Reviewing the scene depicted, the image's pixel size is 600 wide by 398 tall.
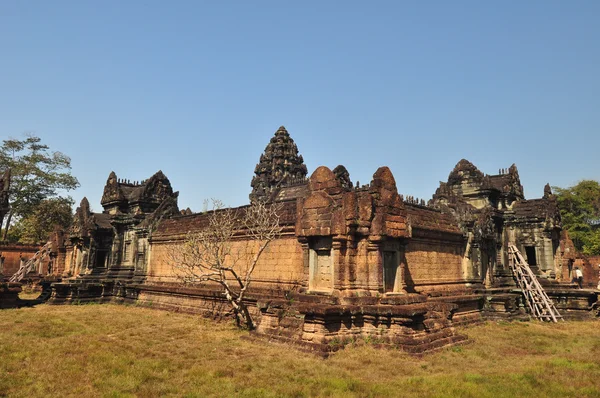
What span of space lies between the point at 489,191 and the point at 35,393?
74.5ft

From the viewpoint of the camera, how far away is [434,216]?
59.2 ft

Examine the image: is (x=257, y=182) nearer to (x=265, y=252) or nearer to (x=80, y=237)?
(x=80, y=237)

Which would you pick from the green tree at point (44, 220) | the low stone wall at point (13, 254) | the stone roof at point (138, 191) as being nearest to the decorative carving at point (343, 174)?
the stone roof at point (138, 191)

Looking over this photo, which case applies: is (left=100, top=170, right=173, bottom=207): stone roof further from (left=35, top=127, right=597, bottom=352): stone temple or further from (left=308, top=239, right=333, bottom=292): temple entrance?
(left=308, top=239, right=333, bottom=292): temple entrance

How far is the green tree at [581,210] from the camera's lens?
53.3 m

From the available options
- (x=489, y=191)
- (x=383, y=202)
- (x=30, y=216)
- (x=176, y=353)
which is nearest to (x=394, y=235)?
(x=383, y=202)

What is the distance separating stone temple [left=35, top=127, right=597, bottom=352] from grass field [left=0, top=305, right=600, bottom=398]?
1.00 metres

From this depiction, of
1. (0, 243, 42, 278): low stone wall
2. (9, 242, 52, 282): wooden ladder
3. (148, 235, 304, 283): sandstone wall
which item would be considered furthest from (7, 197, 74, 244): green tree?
(148, 235, 304, 283): sandstone wall

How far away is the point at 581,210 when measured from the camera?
55.8 m

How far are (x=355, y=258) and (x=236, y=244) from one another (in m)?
6.88

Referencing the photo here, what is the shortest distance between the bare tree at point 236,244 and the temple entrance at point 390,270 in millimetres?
4111

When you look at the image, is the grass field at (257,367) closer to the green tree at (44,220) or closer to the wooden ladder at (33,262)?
the wooden ladder at (33,262)

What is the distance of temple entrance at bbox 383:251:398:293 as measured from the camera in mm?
13164

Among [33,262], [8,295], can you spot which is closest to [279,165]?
[33,262]
